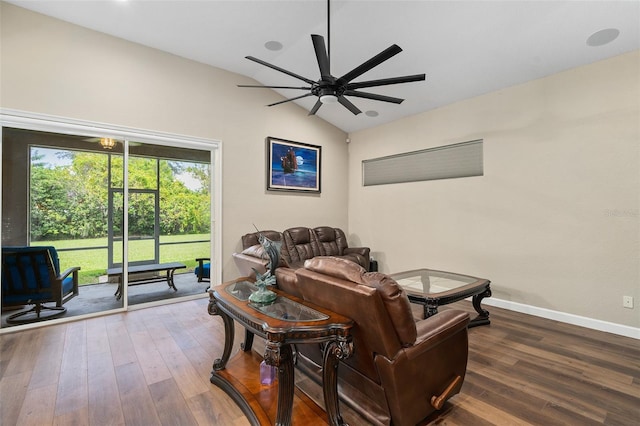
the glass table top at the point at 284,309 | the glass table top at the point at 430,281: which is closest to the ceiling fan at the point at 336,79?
the glass table top at the point at 284,309

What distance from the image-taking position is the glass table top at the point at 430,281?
325 centimetres

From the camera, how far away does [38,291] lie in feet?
11.5

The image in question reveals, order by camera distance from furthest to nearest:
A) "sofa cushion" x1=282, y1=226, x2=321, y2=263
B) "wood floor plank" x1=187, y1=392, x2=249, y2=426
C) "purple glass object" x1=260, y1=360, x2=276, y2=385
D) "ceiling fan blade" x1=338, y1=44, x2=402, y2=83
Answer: "sofa cushion" x1=282, y1=226, x2=321, y2=263
"ceiling fan blade" x1=338, y1=44, x2=402, y2=83
"purple glass object" x1=260, y1=360, x2=276, y2=385
"wood floor plank" x1=187, y1=392, x2=249, y2=426

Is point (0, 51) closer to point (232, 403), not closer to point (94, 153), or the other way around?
point (94, 153)

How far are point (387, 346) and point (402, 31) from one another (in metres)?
3.53

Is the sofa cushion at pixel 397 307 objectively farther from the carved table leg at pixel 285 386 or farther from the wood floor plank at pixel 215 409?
the wood floor plank at pixel 215 409

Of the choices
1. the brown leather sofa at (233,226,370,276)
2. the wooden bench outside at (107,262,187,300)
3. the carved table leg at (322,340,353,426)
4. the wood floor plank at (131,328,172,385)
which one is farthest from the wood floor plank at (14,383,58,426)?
the brown leather sofa at (233,226,370,276)

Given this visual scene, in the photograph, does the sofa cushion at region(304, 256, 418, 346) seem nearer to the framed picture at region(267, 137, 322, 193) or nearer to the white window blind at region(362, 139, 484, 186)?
the white window blind at region(362, 139, 484, 186)

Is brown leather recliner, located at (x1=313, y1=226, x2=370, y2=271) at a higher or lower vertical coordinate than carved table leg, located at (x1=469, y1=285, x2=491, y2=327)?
higher

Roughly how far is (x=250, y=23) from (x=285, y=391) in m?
3.92

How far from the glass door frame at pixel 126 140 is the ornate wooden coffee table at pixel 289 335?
2.86 meters

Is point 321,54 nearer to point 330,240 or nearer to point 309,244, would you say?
point 309,244

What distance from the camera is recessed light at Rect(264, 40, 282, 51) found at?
3.99 m

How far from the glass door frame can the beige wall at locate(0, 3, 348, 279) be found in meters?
0.08
